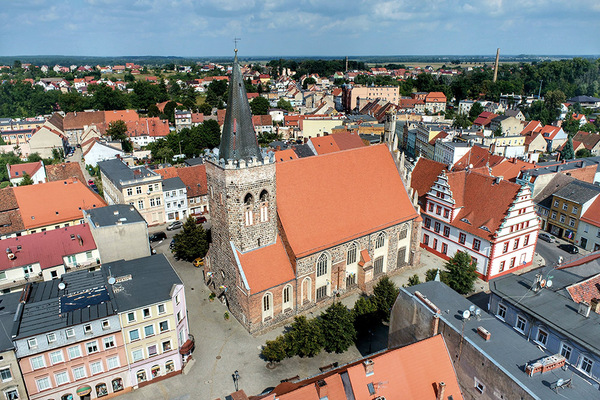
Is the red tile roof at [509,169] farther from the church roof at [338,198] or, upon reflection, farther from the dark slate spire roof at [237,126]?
the dark slate spire roof at [237,126]

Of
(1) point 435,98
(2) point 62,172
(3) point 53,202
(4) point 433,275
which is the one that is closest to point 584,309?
(4) point 433,275

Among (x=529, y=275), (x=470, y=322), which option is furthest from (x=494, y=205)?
(x=470, y=322)

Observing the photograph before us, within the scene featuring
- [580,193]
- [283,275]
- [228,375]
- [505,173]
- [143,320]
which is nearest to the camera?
[143,320]

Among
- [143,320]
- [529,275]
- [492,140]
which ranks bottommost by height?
[143,320]

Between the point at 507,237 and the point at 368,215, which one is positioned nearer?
the point at 368,215

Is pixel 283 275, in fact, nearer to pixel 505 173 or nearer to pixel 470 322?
pixel 470 322

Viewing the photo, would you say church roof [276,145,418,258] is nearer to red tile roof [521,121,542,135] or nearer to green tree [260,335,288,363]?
green tree [260,335,288,363]

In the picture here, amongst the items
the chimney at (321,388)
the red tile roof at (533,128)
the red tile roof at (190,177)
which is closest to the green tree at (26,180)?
the red tile roof at (190,177)

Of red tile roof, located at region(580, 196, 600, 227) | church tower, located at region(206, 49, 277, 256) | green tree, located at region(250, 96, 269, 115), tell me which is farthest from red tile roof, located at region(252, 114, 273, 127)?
→ red tile roof, located at region(580, 196, 600, 227)
